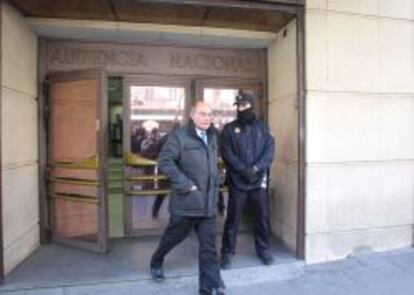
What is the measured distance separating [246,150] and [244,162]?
A: 5.3 inches

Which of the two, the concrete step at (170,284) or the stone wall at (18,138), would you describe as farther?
the stone wall at (18,138)

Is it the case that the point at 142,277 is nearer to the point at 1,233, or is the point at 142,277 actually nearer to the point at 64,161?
the point at 1,233

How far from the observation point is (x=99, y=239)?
5.68 meters

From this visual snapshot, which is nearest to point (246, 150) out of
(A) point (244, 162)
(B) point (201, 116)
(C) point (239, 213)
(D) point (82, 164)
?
(A) point (244, 162)

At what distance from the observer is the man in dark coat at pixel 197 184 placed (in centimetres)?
443

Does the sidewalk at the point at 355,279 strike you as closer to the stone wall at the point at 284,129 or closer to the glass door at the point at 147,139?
the stone wall at the point at 284,129

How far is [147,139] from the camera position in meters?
6.46

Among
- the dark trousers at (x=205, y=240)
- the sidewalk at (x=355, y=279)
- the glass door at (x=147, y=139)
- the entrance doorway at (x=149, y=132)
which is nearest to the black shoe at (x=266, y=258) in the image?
the sidewalk at (x=355, y=279)

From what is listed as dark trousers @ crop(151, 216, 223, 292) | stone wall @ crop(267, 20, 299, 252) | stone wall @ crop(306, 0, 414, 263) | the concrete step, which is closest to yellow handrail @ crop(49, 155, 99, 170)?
the concrete step

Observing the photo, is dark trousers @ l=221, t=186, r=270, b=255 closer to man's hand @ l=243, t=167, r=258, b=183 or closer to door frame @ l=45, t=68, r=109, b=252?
man's hand @ l=243, t=167, r=258, b=183

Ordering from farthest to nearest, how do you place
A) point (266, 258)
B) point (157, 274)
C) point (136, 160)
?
point (136, 160), point (266, 258), point (157, 274)

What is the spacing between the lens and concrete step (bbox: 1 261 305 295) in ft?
15.5

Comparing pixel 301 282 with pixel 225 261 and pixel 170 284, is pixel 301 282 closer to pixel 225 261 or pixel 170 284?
pixel 225 261

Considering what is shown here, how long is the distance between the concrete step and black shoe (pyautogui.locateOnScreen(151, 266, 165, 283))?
0.17 feet
